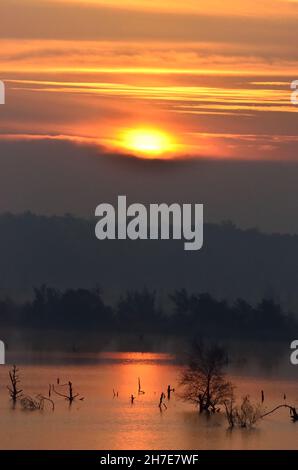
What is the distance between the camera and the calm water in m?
67.2

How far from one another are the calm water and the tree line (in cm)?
5637

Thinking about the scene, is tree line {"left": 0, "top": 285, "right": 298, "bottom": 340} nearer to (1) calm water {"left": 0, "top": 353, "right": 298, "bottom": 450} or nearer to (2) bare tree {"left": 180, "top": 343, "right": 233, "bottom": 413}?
(1) calm water {"left": 0, "top": 353, "right": 298, "bottom": 450}

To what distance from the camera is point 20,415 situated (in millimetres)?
78062

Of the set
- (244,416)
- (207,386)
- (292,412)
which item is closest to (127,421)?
(207,386)

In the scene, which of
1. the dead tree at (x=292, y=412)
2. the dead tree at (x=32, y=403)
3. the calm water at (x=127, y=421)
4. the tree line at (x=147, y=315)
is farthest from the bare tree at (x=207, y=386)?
the tree line at (x=147, y=315)

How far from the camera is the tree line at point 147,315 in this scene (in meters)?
161

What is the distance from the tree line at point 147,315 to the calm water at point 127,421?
185 ft

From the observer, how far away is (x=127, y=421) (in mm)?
75000

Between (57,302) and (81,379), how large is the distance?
74.9m

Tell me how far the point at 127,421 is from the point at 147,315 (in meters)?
96.8

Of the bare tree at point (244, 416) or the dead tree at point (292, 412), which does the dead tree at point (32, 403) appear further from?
the dead tree at point (292, 412)

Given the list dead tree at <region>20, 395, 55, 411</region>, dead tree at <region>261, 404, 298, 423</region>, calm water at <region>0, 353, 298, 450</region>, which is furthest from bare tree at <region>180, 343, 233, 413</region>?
dead tree at <region>20, 395, 55, 411</region>

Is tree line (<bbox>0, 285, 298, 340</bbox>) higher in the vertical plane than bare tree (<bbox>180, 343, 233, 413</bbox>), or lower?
higher

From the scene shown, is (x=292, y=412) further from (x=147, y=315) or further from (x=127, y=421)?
(x=147, y=315)
